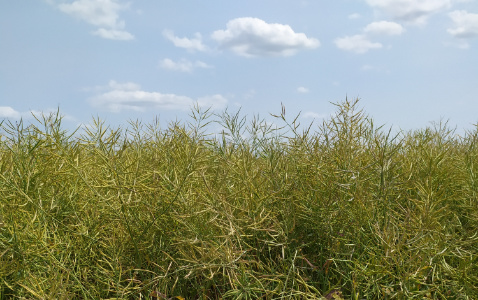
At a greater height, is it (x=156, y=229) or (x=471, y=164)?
(x=471, y=164)

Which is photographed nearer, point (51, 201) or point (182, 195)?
point (182, 195)

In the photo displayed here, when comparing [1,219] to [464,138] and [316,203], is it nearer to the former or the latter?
[316,203]

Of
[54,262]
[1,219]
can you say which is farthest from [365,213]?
[1,219]

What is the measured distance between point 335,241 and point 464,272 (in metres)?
0.47

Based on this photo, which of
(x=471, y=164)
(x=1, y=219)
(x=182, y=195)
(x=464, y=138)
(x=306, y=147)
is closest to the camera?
(x=1, y=219)

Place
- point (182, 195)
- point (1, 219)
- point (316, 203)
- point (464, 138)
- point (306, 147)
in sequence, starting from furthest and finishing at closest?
point (464, 138) < point (306, 147) < point (316, 203) < point (182, 195) < point (1, 219)

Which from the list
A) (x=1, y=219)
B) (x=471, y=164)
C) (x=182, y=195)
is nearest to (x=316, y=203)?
(x=182, y=195)

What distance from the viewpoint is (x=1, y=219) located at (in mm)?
1661

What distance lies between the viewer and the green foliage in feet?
5.49

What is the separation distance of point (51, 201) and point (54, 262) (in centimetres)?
30

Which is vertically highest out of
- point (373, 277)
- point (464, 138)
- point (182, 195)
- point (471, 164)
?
A: point (464, 138)

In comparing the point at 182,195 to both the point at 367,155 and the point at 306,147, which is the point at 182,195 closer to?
the point at 306,147

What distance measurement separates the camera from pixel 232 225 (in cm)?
163

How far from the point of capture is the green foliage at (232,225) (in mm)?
1675
